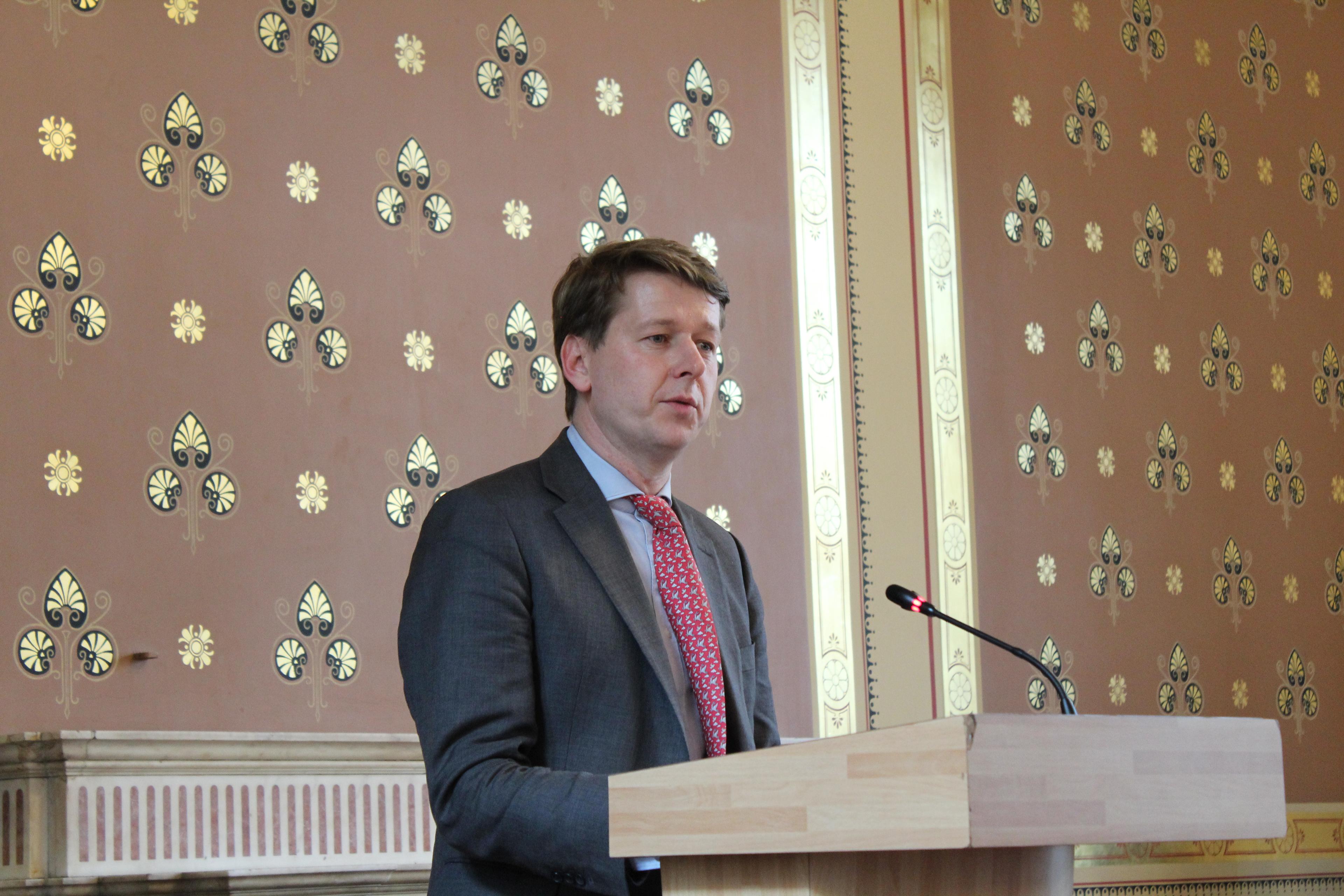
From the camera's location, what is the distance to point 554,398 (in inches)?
146

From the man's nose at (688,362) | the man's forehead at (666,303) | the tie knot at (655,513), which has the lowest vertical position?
the tie knot at (655,513)

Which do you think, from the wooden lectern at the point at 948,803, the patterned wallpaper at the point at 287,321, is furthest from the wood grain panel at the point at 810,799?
the patterned wallpaper at the point at 287,321

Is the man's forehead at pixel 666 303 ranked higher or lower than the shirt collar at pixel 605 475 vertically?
higher

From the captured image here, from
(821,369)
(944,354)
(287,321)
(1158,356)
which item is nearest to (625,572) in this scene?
(287,321)

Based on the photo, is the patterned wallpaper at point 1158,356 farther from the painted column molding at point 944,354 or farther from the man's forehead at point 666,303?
the man's forehead at point 666,303

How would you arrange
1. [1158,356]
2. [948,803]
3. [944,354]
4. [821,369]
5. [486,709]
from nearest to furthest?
[948,803]
[486,709]
[821,369]
[944,354]
[1158,356]

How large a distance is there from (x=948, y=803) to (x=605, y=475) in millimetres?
888

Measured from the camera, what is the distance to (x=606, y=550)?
1811mm

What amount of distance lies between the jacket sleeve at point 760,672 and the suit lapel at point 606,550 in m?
0.24

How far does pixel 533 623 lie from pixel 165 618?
5.11ft

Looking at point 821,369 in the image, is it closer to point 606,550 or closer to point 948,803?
point 606,550

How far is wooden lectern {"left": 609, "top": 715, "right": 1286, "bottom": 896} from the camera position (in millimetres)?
1126

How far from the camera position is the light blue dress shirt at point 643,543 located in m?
1.80

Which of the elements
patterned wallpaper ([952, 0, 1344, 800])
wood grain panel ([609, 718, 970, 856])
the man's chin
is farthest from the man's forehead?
patterned wallpaper ([952, 0, 1344, 800])
